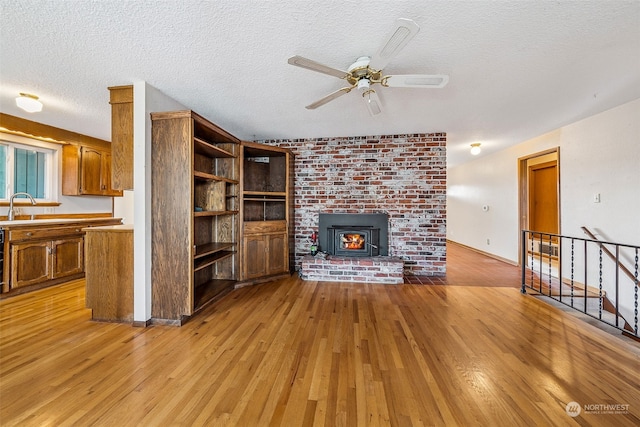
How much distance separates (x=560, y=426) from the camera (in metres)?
1.24

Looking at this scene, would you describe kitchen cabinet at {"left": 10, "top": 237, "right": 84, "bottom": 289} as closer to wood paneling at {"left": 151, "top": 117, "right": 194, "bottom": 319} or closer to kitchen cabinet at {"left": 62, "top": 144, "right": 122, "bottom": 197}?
kitchen cabinet at {"left": 62, "top": 144, "right": 122, "bottom": 197}

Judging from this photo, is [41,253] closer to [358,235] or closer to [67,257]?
[67,257]

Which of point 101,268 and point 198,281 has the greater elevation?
point 101,268

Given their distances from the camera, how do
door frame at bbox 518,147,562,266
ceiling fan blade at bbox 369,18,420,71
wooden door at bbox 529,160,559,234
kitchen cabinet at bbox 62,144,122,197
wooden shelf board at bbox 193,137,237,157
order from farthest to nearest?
door frame at bbox 518,147,562,266 < wooden door at bbox 529,160,559,234 < kitchen cabinet at bbox 62,144,122,197 < wooden shelf board at bbox 193,137,237,157 < ceiling fan blade at bbox 369,18,420,71

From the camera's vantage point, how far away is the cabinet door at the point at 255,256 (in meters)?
3.48

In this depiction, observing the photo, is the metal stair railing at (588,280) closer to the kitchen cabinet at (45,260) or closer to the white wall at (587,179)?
the white wall at (587,179)

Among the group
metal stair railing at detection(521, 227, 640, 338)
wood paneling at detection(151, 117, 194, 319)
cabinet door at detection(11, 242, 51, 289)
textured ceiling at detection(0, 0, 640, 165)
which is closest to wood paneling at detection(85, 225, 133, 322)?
wood paneling at detection(151, 117, 194, 319)

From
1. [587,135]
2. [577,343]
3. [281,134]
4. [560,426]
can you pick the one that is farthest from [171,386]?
[587,135]

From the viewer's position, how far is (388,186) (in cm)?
411

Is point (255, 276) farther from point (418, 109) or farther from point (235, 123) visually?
point (418, 109)

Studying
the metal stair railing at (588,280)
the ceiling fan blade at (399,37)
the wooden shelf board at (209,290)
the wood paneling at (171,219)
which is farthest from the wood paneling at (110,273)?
the metal stair railing at (588,280)

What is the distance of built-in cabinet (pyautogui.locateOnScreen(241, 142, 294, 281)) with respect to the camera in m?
3.53

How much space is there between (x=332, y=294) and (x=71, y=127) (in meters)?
4.51

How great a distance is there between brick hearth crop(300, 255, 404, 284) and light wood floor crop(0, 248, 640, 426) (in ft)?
3.14
